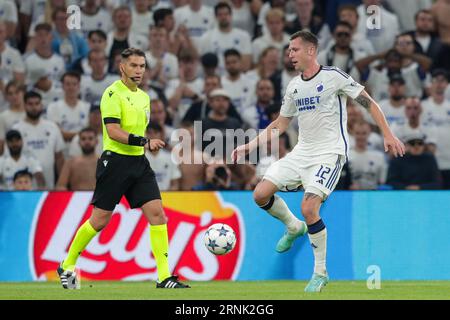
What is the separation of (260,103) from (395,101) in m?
2.03

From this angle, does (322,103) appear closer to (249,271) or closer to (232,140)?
(249,271)

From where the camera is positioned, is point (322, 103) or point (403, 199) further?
point (403, 199)

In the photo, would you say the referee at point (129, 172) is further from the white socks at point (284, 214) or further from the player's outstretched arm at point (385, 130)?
the player's outstretched arm at point (385, 130)

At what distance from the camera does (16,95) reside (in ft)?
55.1

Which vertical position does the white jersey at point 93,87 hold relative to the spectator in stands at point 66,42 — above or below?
below

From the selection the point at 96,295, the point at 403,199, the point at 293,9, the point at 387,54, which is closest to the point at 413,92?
the point at 387,54

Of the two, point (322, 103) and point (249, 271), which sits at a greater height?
point (322, 103)

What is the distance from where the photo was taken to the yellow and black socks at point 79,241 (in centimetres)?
1109

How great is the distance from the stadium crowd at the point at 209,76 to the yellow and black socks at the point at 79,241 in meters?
4.01

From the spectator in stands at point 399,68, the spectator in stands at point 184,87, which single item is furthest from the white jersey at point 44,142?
the spectator in stands at point 399,68

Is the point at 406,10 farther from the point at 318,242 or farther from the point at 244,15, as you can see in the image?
the point at 318,242

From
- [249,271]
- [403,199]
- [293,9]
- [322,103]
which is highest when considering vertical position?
[293,9]
